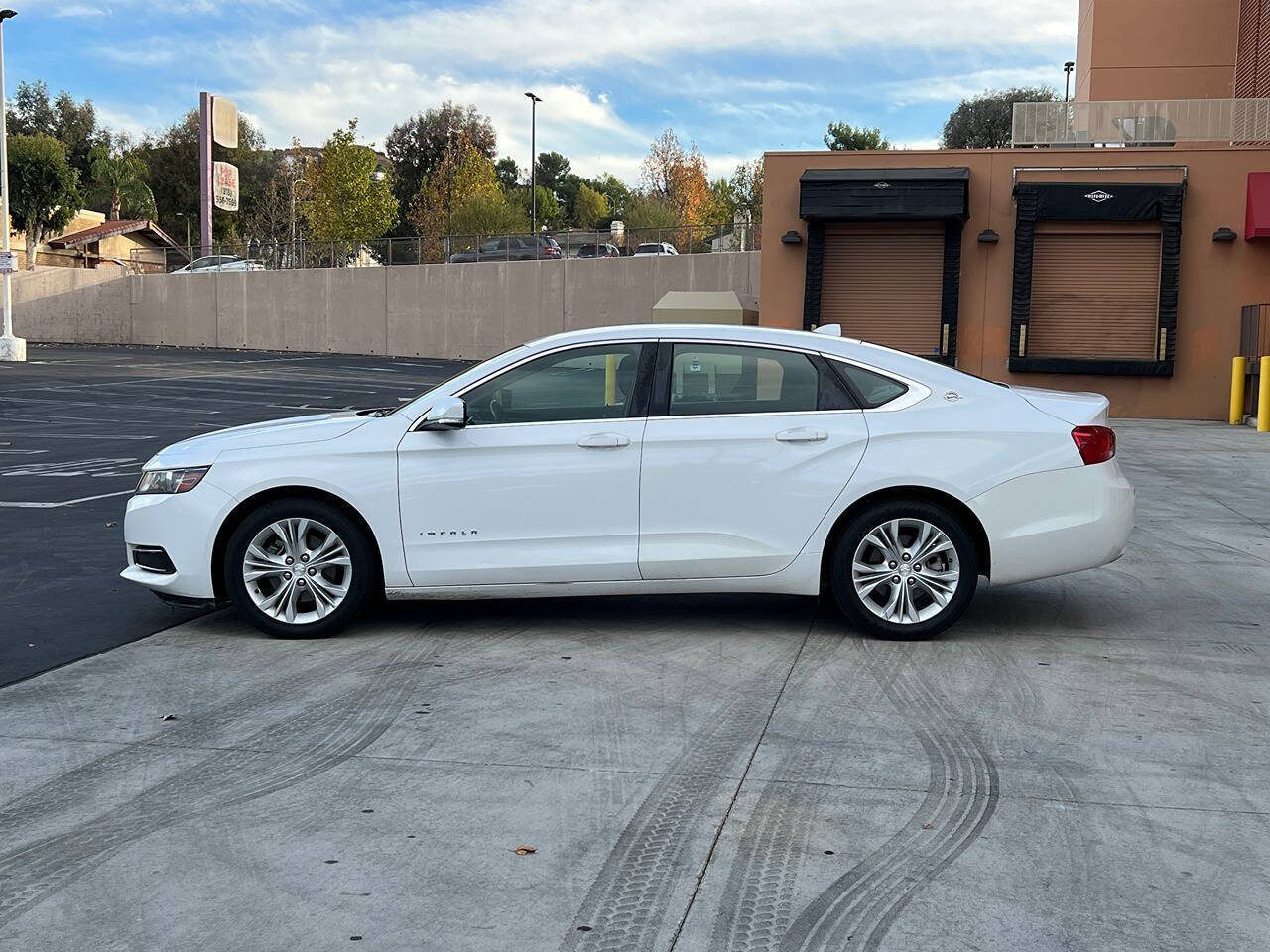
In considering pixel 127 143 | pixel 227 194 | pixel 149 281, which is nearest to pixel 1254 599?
pixel 149 281

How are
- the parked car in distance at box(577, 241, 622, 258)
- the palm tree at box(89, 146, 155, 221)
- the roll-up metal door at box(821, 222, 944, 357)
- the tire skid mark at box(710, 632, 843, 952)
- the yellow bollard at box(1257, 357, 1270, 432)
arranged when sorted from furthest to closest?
the palm tree at box(89, 146, 155, 221) < the parked car in distance at box(577, 241, 622, 258) < the roll-up metal door at box(821, 222, 944, 357) < the yellow bollard at box(1257, 357, 1270, 432) < the tire skid mark at box(710, 632, 843, 952)

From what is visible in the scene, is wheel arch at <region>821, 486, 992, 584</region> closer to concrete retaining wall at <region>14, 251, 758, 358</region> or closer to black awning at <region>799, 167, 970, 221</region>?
black awning at <region>799, 167, 970, 221</region>

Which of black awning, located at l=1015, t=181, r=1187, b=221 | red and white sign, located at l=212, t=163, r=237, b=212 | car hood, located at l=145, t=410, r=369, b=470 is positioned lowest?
car hood, located at l=145, t=410, r=369, b=470

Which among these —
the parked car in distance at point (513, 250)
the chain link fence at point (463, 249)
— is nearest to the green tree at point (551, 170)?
the chain link fence at point (463, 249)

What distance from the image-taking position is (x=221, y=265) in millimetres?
53344

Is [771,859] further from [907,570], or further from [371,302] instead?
[371,302]

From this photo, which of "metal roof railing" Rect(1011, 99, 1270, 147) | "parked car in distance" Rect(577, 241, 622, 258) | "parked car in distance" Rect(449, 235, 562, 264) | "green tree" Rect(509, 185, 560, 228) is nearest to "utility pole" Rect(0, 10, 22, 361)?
"parked car in distance" Rect(449, 235, 562, 264)

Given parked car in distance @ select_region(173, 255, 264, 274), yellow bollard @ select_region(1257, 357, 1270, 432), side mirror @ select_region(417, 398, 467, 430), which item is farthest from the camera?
parked car in distance @ select_region(173, 255, 264, 274)

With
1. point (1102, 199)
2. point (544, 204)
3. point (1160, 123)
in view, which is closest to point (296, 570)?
point (1102, 199)

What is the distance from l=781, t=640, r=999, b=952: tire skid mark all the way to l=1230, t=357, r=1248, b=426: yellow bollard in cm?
1925

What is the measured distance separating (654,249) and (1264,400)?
25407mm

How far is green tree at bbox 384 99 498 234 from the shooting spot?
272 ft

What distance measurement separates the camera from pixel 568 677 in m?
6.28

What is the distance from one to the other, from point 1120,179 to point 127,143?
3240 inches
